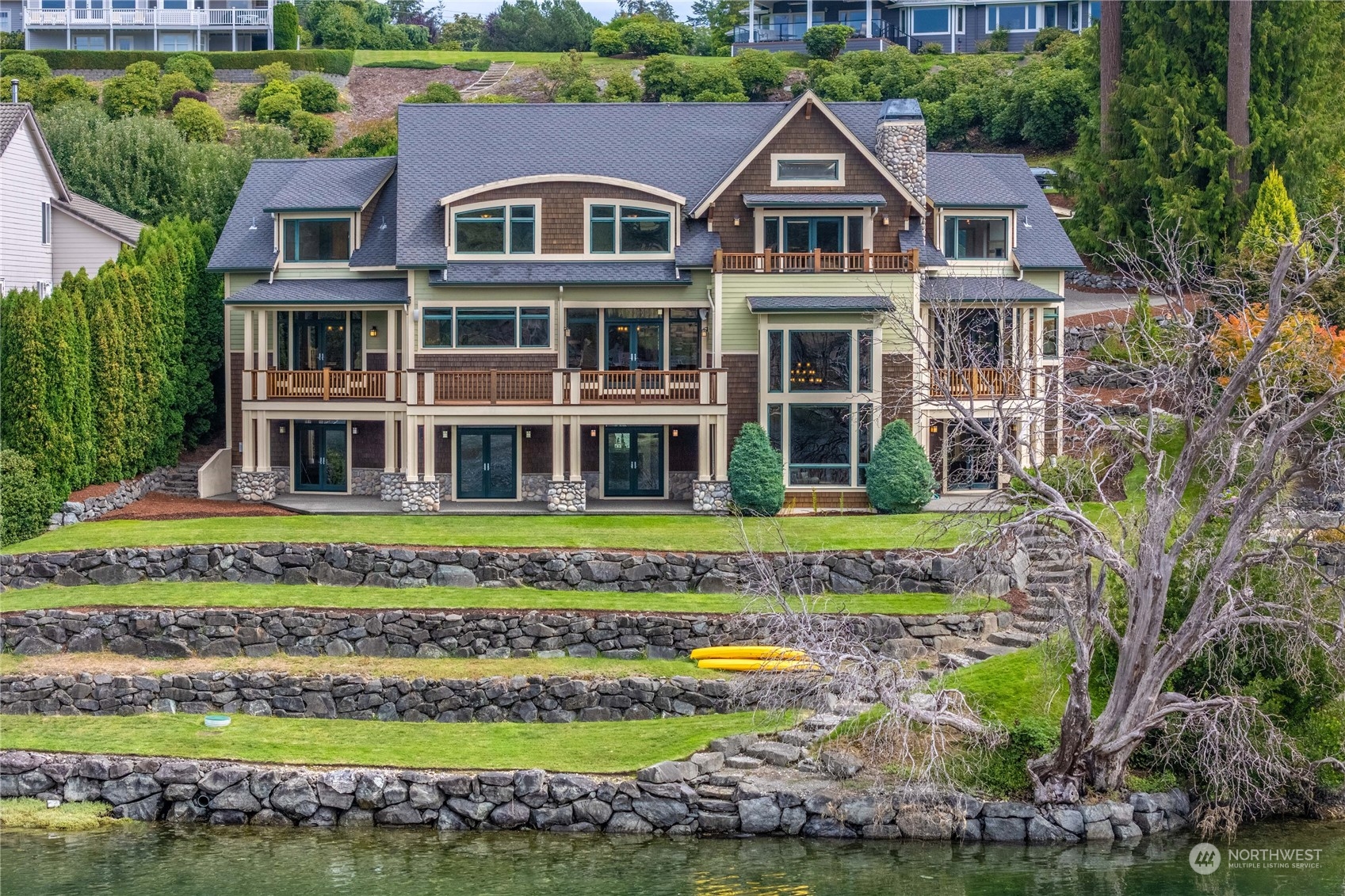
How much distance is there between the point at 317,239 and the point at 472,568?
40.6ft

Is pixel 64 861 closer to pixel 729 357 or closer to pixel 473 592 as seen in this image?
pixel 473 592

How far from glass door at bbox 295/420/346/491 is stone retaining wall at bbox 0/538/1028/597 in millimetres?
7666

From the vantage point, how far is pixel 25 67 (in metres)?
74.6

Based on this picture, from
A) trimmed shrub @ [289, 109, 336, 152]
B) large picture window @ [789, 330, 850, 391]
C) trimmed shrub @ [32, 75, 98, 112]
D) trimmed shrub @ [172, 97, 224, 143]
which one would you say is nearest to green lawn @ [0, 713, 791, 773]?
large picture window @ [789, 330, 850, 391]

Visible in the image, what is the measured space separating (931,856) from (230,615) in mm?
13451

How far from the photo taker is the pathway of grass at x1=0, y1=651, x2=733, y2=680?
28.5m

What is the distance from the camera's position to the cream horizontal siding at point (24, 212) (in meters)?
43.6

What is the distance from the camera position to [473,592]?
31.5 meters

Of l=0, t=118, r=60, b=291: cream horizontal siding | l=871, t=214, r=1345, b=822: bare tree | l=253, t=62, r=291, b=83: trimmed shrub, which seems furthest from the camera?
l=253, t=62, r=291, b=83: trimmed shrub

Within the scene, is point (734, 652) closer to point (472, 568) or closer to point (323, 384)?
point (472, 568)

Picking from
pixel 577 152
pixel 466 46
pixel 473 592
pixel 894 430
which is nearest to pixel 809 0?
pixel 466 46

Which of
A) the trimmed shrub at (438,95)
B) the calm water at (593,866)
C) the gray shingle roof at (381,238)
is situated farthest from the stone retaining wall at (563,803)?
the trimmed shrub at (438,95)

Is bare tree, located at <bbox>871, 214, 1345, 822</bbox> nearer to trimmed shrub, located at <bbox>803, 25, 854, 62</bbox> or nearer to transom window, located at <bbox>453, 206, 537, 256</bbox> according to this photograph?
transom window, located at <bbox>453, 206, 537, 256</bbox>

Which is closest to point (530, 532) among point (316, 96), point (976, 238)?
point (976, 238)
